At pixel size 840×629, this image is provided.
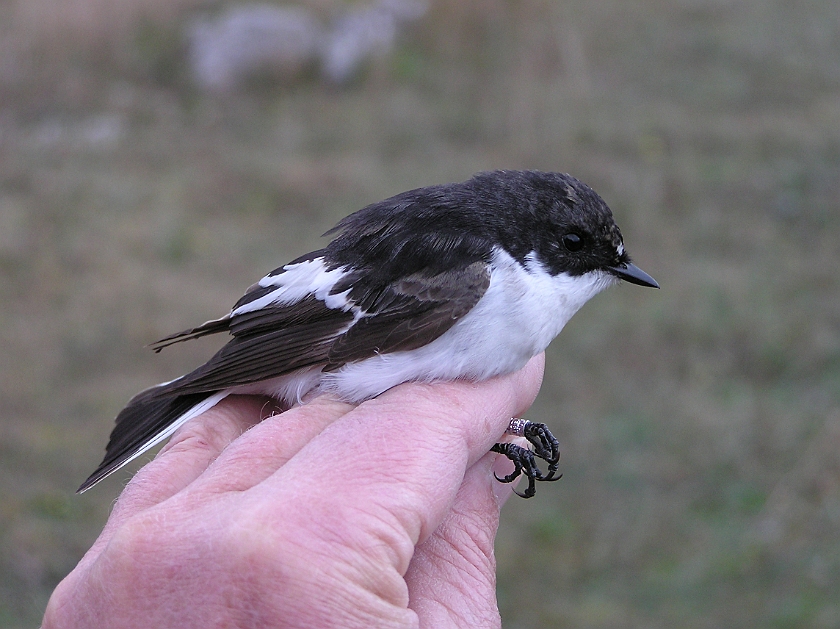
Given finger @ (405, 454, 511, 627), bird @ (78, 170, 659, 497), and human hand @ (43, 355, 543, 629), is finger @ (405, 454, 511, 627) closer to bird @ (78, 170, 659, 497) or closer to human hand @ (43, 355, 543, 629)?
human hand @ (43, 355, 543, 629)

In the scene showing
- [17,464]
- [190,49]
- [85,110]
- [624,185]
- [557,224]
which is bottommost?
[17,464]

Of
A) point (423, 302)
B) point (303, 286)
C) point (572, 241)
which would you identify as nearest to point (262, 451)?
point (423, 302)

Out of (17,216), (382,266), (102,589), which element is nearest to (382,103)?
(17,216)

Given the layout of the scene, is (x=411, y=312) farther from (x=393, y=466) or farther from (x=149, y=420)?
(x=149, y=420)

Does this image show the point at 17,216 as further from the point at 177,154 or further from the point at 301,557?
the point at 301,557

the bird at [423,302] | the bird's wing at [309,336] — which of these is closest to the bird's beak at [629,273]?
the bird at [423,302]

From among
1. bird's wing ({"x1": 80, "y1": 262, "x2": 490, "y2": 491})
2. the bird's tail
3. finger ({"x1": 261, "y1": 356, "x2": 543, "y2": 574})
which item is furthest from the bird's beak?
the bird's tail

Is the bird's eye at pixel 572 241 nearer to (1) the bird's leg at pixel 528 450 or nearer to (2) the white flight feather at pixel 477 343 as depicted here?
(2) the white flight feather at pixel 477 343
